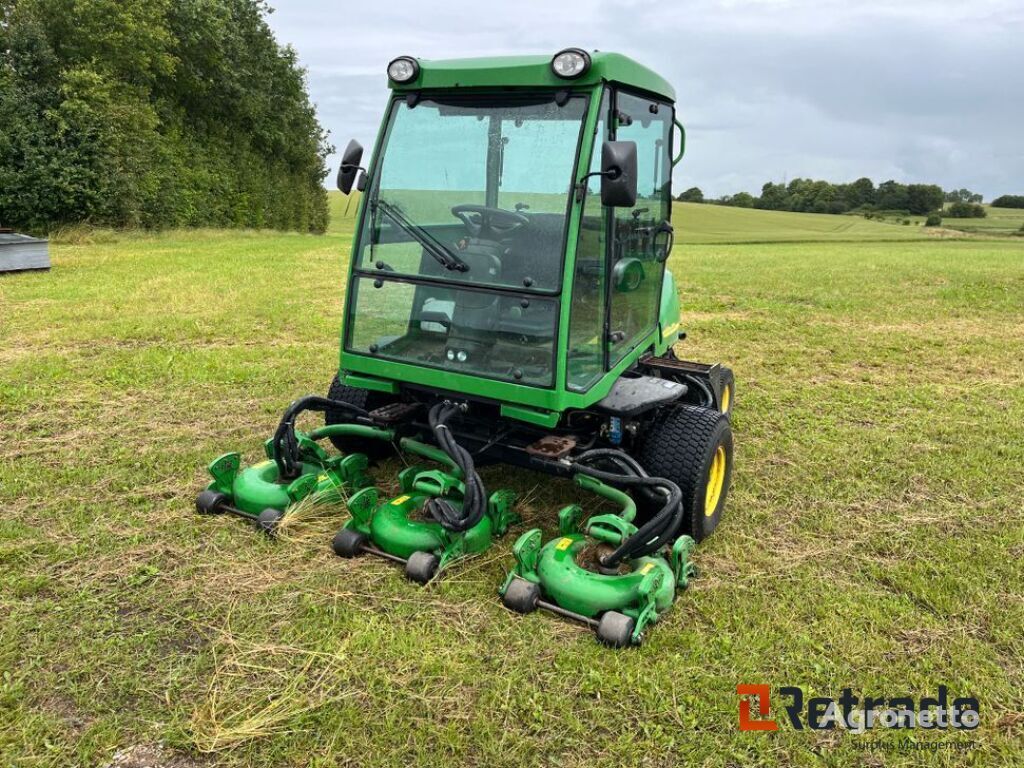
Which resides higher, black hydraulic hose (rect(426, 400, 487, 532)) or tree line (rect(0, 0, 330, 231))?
tree line (rect(0, 0, 330, 231))

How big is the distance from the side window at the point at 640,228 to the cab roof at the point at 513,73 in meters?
0.13

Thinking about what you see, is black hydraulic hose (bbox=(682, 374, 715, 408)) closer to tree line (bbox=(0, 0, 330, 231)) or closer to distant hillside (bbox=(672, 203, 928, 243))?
tree line (bbox=(0, 0, 330, 231))

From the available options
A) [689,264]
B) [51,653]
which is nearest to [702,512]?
[51,653]

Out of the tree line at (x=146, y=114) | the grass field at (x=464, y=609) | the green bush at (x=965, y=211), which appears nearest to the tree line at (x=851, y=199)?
the green bush at (x=965, y=211)

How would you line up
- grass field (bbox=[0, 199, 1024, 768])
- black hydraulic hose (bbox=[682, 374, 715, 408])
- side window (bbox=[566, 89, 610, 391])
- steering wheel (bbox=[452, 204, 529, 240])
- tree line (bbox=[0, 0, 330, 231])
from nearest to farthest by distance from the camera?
grass field (bbox=[0, 199, 1024, 768]), side window (bbox=[566, 89, 610, 391]), steering wheel (bbox=[452, 204, 529, 240]), black hydraulic hose (bbox=[682, 374, 715, 408]), tree line (bbox=[0, 0, 330, 231])

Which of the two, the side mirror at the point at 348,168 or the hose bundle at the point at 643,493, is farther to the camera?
the side mirror at the point at 348,168

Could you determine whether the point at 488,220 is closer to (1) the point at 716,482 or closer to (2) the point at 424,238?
(2) the point at 424,238

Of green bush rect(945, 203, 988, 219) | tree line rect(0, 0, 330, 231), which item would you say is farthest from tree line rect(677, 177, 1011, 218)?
tree line rect(0, 0, 330, 231)

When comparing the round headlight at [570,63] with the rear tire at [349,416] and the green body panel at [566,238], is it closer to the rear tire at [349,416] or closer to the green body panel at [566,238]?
the green body panel at [566,238]

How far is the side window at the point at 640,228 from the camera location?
3.96m

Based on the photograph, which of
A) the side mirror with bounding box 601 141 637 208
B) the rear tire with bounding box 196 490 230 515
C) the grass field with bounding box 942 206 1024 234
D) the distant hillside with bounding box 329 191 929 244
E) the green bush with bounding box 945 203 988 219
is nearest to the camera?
the side mirror with bounding box 601 141 637 208

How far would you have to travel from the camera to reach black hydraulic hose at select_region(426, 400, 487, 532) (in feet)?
11.3

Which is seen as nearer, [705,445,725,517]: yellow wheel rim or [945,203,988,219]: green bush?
[705,445,725,517]: yellow wheel rim

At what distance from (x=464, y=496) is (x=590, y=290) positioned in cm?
120
